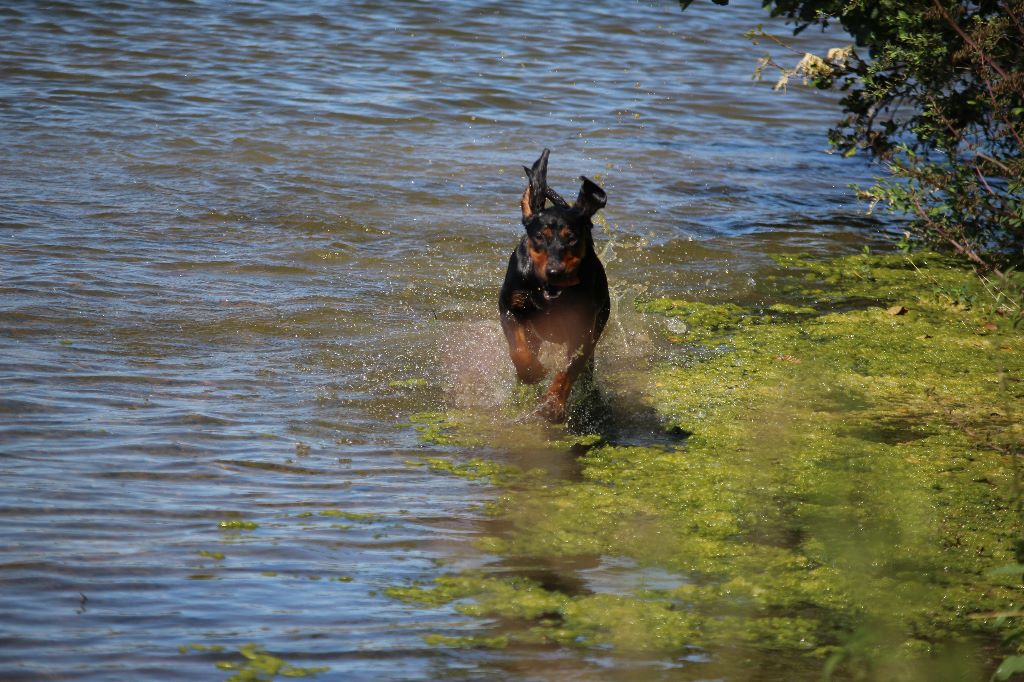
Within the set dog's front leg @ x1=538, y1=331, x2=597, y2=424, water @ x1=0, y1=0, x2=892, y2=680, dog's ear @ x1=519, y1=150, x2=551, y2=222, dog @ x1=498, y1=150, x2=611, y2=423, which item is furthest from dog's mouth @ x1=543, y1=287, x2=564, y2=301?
water @ x1=0, y1=0, x2=892, y2=680

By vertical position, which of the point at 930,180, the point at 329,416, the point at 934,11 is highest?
the point at 934,11

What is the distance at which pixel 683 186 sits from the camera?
1176 cm

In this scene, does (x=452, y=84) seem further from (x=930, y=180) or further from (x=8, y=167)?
(x=930, y=180)

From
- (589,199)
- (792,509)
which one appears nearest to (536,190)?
(589,199)

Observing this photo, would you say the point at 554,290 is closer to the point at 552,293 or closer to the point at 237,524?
the point at 552,293

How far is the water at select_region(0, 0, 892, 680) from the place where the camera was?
4016mm

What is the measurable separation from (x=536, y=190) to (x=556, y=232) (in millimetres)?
378

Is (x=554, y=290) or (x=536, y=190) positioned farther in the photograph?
(x=536, y=190)

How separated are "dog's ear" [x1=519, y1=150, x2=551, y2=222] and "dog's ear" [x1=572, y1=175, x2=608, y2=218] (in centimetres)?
20

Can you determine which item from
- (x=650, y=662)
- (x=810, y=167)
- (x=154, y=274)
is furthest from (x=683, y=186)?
(x=650, y=662)

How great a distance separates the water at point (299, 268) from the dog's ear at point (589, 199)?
1.07m

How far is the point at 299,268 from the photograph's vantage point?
336 inches

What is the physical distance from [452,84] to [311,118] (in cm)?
268

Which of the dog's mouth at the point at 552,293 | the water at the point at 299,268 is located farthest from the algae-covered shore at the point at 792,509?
the dog's mouth at the point at 552,293
